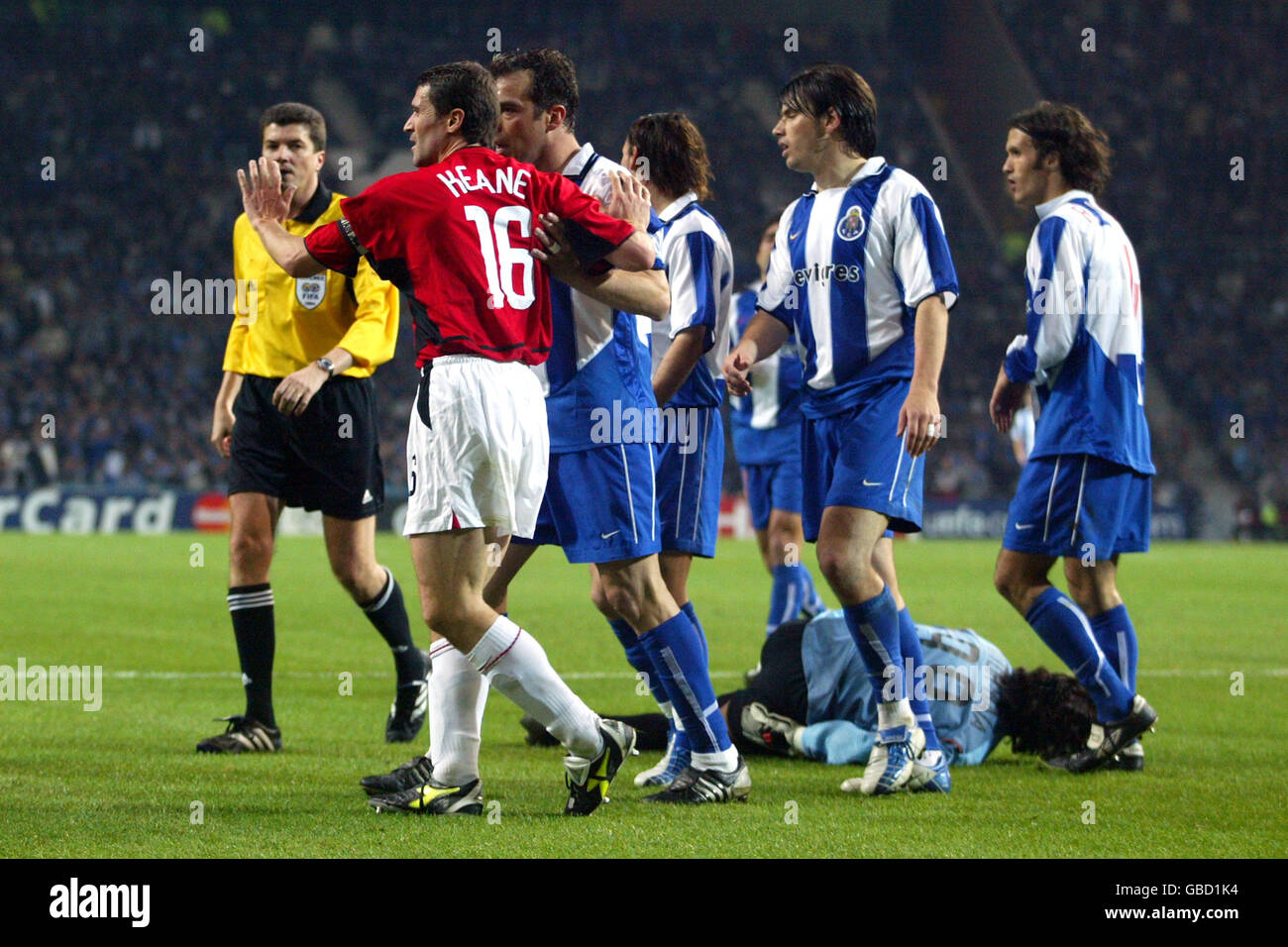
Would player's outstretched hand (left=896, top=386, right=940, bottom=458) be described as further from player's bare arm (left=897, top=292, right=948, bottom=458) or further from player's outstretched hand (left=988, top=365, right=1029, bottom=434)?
player's outstretched hand (left=988, top=365, right=1029, bottom=434)

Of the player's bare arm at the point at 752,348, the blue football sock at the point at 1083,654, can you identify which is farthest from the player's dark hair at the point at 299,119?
the blue football sock at the point at 1083,654

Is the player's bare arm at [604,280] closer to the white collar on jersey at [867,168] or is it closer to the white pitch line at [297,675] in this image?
the white collar on jersey at [867,168]

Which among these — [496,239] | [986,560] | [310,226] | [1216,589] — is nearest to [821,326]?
[496,239]

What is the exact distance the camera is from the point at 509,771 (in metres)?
5.16

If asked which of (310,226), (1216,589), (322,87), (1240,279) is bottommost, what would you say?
(1216,589)

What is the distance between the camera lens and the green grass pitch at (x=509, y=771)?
3887mm

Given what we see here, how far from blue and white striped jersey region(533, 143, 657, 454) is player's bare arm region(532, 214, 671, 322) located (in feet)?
1.19

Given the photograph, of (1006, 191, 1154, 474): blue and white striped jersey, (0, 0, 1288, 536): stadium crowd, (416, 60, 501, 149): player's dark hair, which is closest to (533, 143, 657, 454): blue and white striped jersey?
(416, 60, 501, 149): player's dark hair

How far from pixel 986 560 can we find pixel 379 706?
13.1 m

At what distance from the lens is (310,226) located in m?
6.10

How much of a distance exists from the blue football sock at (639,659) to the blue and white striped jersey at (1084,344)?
176 cm

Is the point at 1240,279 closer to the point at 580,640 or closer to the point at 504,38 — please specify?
the point at 504,38

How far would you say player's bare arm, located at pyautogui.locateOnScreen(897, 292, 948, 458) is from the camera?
4625 mm

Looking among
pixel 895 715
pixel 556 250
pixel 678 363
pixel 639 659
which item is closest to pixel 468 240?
pixel 556 250
